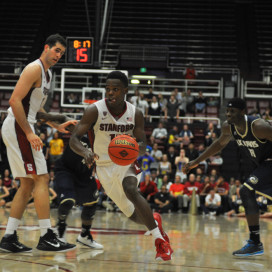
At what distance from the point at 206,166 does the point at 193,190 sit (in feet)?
7.32

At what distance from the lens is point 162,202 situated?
1513 cm

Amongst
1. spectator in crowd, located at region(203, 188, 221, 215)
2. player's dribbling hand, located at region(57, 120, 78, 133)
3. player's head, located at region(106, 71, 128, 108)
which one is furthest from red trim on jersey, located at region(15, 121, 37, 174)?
spectator in crowd, located at region(203, 188, 221, 215)

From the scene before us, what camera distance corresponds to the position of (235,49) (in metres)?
26.6

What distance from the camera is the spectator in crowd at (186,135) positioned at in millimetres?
18047

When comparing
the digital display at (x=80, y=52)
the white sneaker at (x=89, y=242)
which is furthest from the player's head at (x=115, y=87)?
the digital display at (x=80, y=52)

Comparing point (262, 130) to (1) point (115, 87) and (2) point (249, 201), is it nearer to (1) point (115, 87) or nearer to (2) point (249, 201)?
(2) point (249, 201)

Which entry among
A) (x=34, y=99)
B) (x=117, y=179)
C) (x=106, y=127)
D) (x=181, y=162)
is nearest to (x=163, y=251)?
(x=117, y=179)

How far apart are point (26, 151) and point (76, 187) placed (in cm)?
114

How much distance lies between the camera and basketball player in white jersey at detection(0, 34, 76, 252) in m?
5.75

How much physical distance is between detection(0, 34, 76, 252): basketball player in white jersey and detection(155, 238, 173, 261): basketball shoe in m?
1.35

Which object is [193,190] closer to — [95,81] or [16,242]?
[95,81]

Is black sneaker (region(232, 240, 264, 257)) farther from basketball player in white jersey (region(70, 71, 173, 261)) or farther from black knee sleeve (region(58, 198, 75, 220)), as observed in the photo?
black knee sleeve (region(58, 198, 75, 220))

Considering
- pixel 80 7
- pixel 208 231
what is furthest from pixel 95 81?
pixel 80 7

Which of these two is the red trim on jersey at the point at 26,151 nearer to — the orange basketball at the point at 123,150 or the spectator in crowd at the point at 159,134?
the orange basketball at the point at 123,150
